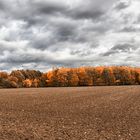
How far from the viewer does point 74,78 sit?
17738 centimetres

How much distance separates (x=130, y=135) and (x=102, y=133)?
5.94 ft

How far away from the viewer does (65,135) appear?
20.1 metres

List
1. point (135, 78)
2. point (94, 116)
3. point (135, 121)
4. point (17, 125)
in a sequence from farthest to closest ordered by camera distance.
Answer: point (135, 78)
point (94, 116)
point (135, 121)
point (17, 125)

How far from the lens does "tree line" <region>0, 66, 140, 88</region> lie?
176m

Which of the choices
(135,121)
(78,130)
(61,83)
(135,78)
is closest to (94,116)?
(135,121)

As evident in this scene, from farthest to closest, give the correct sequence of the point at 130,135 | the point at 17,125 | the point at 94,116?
the point at 94,116, the point at 17,125, the point at 130,135

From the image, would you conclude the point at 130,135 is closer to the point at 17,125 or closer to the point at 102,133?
the point at 102,133

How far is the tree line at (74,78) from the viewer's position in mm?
175875

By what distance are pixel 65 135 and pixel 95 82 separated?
162m

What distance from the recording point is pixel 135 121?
25.2m

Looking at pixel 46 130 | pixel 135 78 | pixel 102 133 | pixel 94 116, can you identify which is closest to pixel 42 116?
pixel 94 116

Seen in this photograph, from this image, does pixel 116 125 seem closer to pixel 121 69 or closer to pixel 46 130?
pixel 46 130

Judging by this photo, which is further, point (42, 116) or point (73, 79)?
point (73, 79)

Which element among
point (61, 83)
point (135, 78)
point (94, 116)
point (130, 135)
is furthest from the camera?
Answer: point (135, 78)
